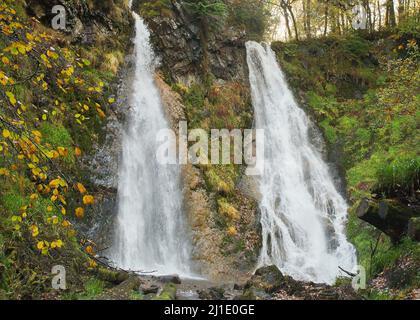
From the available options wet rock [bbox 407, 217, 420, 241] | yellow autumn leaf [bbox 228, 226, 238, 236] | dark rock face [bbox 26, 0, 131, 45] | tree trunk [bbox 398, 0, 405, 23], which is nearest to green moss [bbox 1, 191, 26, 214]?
yellow autumn leaf [bbox 228, 226, 238, 236]

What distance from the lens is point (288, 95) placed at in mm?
18969

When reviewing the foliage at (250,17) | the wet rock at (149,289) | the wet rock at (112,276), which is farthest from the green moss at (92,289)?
the foliage at (250,17)

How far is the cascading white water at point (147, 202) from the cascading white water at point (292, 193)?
2.62m

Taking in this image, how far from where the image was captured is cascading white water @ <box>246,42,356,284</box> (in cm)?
1218

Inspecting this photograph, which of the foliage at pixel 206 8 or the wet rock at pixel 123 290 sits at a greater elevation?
the foliage at pixel 206 8

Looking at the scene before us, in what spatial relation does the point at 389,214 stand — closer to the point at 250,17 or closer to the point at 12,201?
the point at 12,201

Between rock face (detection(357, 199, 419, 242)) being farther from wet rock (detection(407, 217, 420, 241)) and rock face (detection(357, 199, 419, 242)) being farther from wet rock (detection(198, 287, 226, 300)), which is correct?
wet rock (detection(198, 287, 226, 300))

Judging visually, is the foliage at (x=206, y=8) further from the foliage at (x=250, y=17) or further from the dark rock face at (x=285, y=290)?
the dark rock face at (x=285, y=290)

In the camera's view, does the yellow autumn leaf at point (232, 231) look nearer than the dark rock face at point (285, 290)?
No

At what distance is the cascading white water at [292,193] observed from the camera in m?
12.2

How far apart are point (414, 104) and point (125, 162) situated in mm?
11095

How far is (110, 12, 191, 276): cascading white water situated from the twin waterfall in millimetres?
26

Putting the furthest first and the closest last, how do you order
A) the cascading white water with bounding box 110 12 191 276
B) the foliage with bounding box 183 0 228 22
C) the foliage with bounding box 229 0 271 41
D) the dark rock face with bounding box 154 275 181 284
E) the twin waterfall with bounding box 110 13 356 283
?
the foliage with bounding box 229 0 271 41 → the foliage with bounding box 183 0 228 22 → the twin waterfall with bounding box 110 13 356 283 → the cascading white water with bounding box 110 12 191 276 → the dark rock face with bounding box 154 275 181 284
